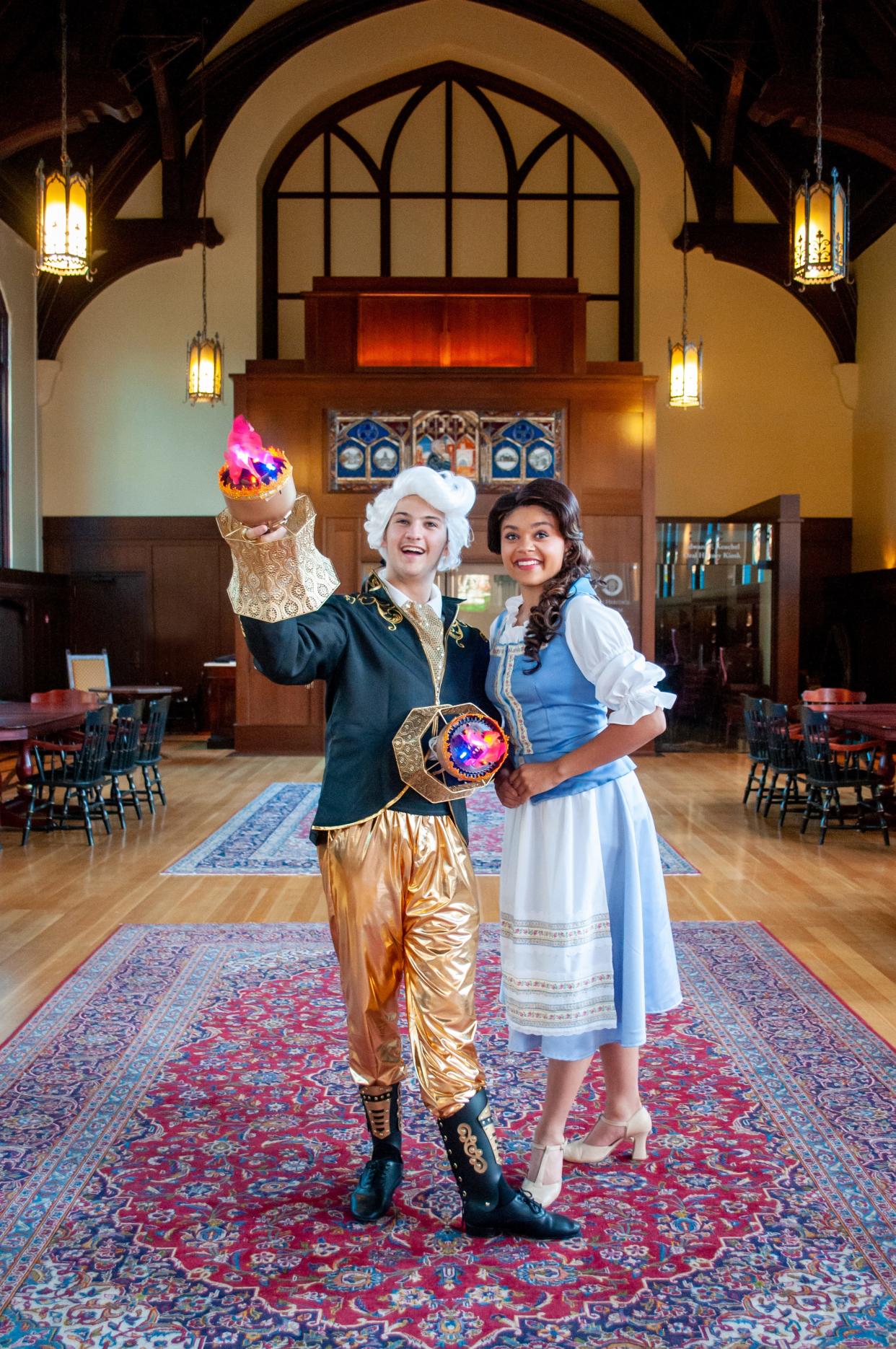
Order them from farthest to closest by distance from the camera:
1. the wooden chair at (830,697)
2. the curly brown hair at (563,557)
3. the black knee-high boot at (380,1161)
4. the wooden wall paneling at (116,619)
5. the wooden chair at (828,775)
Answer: the wooden wall paneling at (116,619) → the wooden chair at (830,697) → the wooden chair at (828,775) → the black knee-high boot at (380,1161) → the curly brown hair at (563,557)

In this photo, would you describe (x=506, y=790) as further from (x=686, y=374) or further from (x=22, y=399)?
(x=22, y=399)

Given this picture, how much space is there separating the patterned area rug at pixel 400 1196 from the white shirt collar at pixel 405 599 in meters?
1.41

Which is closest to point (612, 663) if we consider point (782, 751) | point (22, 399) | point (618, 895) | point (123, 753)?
point (618, 895)

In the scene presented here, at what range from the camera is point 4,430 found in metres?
13.0

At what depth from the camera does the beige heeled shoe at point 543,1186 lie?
2.54 metres

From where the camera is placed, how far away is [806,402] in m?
14.0

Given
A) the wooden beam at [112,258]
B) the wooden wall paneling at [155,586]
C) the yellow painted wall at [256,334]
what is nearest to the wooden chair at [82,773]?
the wooden wall paneling at [155,586]

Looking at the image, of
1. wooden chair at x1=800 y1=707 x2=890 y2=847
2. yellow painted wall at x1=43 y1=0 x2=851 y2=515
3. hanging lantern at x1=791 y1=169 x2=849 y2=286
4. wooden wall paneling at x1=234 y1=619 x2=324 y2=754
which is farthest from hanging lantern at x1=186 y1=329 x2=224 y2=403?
wooden chair at x1=800 y1=707 x2=890 y2=847

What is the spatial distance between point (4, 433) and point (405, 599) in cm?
1220

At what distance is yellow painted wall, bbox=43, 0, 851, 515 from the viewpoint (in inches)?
537

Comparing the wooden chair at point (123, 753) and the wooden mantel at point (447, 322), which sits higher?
the wooden mantel at point (447, 322)

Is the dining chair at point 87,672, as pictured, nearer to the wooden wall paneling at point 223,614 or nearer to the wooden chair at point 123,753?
the wooden wall paneling at point 223,614

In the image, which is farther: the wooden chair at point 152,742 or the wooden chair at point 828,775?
the wooden chair at point 152,742

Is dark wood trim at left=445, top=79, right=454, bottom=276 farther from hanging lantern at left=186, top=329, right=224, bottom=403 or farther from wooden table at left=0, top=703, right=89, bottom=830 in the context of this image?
wooden table at left=0, top=703, right=89, bottom=830
